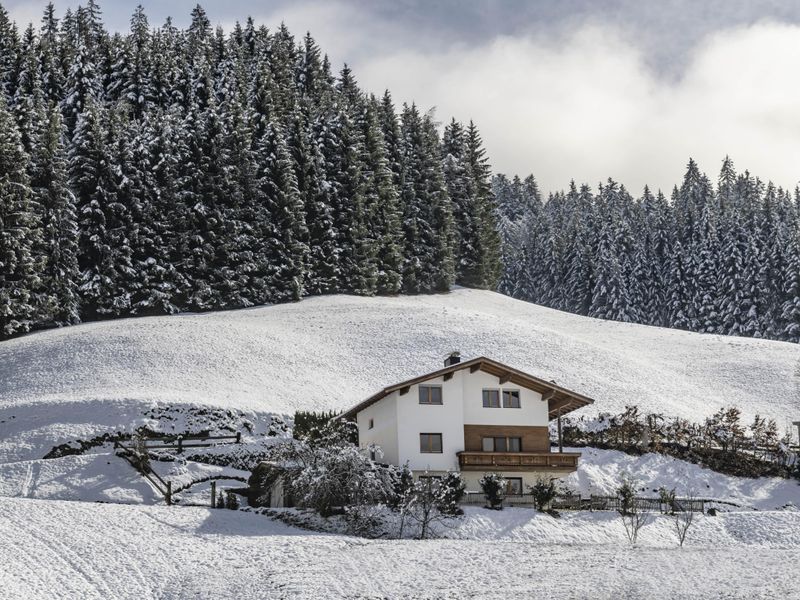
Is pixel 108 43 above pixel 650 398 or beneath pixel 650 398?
A: above

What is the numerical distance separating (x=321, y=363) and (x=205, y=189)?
2438 cm

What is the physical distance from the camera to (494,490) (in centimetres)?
4072

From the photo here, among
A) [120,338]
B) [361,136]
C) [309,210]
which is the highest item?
[361,136]

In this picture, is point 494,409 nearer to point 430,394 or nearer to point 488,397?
point 488,397

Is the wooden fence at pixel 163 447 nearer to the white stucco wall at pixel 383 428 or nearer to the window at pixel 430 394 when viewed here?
the white stucco wall at pixel 383 428

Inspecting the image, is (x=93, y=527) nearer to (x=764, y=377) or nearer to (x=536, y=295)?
(x=764, y=377)

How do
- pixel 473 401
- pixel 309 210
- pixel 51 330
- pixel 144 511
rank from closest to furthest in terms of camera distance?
pixel 144 511 < pixel 473 401 < pixel 51 330 < pixel 309 210

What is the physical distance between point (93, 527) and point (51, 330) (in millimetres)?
39005

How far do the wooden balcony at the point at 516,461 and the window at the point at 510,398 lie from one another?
272 cm

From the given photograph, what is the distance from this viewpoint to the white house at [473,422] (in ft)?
148

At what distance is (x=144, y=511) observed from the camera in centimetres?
3738

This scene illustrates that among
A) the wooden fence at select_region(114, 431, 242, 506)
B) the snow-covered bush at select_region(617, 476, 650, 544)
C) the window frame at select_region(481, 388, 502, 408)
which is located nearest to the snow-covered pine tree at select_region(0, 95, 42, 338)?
the wooden fence at select_region(114, 431, 242, 506)

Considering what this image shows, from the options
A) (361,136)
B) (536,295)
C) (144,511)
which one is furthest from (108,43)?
(144,511)

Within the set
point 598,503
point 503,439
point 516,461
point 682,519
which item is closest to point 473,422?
point 503,439
